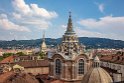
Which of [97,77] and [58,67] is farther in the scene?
[58,67]

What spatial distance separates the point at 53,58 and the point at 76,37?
6322 millimetres

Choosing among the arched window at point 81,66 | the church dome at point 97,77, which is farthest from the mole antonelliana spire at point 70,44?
the church dome at point 97,77

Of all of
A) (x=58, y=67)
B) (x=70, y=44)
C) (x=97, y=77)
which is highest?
(x=70, y=44)

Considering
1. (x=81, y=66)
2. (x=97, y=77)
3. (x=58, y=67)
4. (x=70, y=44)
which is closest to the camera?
(x=97, y=77)

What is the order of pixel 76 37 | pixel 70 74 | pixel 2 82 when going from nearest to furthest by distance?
1. pixel 2 82
2. pixel 70 74
3. pixel 76 37

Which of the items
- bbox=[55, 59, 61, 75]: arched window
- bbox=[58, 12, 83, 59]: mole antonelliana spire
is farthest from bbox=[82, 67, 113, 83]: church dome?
bbox=[55, 59, 61, 75]: arched window

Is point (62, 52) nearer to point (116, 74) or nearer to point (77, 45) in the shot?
point (77, 45)

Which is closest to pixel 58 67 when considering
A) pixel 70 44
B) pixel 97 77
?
pixel 70 44

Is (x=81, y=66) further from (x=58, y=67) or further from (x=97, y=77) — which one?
(x=97, y=77)

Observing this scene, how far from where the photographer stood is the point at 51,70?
5950 centimetres

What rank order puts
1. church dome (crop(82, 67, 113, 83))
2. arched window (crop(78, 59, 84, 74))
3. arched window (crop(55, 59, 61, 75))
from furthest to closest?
1. arched window (crop(55, 59, 61, 75))
2. arched window (crop(78, 59, 84, 74))
3. church dome (crop(82, 67, 113, 83))

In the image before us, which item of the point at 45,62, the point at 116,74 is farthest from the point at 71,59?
the point at 45,62

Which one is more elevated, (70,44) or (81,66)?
(70,44)

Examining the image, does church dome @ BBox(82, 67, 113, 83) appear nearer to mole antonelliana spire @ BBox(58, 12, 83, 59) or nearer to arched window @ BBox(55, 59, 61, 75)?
mole antonelliana spire @ BBox(58, 12, 83, 59)
